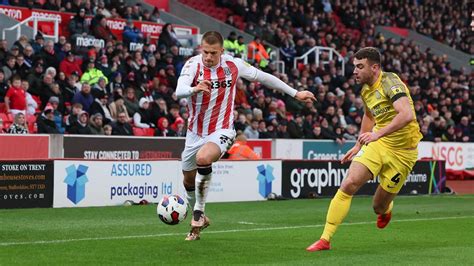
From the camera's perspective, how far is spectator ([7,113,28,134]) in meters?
20.5

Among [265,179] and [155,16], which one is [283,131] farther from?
[155,16]

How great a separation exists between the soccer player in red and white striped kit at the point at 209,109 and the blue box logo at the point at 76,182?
6.93 metres

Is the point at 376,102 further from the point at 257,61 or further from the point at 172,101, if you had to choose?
the point at 257,61

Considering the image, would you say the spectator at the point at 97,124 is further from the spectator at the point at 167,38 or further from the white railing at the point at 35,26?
the spectator at the point at 167,38

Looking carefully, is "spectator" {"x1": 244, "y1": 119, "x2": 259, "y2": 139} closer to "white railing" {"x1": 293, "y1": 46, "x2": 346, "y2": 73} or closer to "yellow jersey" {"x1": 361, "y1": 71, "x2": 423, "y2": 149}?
"white railing" {"x1": 293, "y1": 46, "x2": 346, "y2": 73}

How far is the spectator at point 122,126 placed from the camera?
915 inches

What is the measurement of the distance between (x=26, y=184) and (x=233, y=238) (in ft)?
22.1

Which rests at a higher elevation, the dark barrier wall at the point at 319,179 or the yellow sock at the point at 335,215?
the yellow sock at the point at 335,215

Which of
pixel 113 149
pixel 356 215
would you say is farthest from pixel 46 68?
pixel 356 215

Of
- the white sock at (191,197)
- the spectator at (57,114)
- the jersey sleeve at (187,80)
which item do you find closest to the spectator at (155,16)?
the spectator at (57,114)

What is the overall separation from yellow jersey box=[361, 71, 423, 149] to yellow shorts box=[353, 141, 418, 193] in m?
0.08

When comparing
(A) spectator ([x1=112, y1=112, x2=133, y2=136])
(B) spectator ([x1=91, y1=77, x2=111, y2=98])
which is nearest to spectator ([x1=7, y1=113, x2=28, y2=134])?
(A) spectator ([x1=112, y1=112, x2=133, y2=136])

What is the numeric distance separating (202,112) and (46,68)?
1256 cm

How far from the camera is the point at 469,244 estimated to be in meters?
12.3
